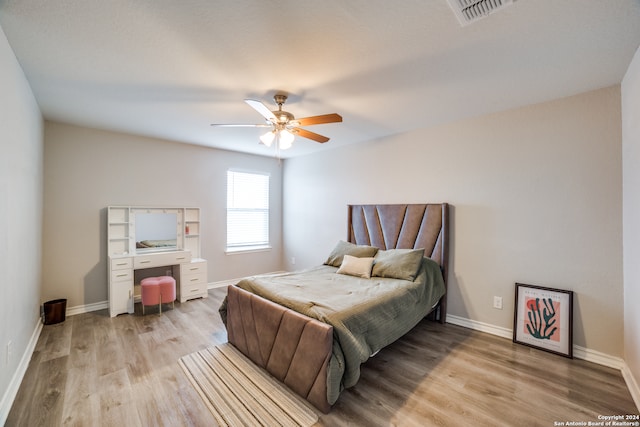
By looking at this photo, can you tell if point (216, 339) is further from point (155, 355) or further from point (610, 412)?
point (610, 412)

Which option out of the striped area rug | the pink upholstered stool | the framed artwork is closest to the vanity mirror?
the pink upholstered stool

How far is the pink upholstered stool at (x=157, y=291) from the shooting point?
11.4 ft

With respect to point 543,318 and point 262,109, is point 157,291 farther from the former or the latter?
point 543,318

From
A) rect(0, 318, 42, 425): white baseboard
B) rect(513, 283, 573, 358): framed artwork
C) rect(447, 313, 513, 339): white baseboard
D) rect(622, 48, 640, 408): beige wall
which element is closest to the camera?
rect(0, 318, 42, 425): white baseboard

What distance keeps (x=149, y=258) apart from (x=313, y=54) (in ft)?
11.3

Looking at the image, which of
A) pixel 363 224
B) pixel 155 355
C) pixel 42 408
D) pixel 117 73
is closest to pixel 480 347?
pixel 363 224

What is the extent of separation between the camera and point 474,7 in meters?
1.48

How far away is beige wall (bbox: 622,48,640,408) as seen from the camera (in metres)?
1.98

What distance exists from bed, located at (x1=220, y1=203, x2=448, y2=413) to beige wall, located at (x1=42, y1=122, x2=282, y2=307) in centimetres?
227

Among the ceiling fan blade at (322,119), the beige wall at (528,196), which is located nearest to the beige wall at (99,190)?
the ceiling fan blade at (322,119)

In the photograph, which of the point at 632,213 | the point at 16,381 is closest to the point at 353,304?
the point at 632,213

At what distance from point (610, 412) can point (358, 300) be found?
1.82 meters

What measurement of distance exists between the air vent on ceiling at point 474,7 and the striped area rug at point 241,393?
261 cm

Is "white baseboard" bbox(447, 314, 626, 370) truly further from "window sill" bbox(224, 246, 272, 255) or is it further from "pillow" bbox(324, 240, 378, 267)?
"window sill" bbox(224, 246, 272, 255)
